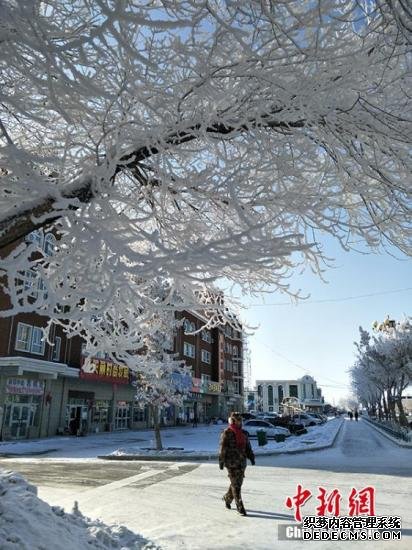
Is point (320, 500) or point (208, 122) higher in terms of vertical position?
point (208, 122)

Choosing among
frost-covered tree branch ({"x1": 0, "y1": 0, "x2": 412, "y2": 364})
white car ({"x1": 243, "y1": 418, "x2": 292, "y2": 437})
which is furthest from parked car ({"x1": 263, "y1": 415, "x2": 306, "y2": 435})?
frost-covered tree branch ({"x1": 0, "y1": 0, "x2": 412, "y2": 364})

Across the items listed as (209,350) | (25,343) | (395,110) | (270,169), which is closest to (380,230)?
(395,110)

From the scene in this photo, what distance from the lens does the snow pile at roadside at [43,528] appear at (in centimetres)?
434

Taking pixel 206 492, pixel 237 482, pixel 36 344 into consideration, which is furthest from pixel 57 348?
pixel 237 482

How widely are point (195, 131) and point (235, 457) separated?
548cm

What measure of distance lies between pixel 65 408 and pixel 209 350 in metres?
29.8

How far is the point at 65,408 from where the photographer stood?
29.8 metres

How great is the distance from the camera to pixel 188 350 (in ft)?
165

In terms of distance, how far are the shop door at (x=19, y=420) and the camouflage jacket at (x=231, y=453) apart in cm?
2149

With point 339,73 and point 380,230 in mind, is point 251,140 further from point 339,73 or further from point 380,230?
point 380,230

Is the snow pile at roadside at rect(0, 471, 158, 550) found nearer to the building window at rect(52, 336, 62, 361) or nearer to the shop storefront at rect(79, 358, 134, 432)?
the building window at rect(52, 336, 62, 361)

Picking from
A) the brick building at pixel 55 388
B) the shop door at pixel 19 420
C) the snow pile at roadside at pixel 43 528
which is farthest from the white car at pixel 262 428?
the snow pile at roadside at pixel 43 528

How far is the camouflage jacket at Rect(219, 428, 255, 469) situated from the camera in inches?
291

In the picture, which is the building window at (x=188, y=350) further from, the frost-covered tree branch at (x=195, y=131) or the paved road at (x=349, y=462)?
the frost-covered tree branch at (x=195, y=131)
